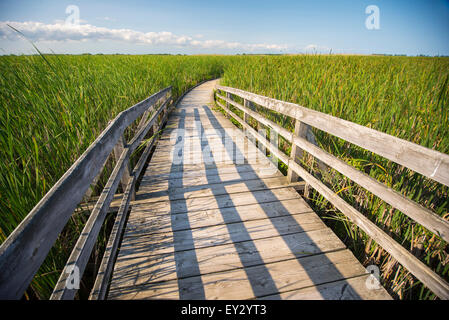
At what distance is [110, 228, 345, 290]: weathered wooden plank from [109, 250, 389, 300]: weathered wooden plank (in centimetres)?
5

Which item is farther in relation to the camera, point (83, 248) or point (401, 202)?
point (401, 202)

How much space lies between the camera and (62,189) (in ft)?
3.16

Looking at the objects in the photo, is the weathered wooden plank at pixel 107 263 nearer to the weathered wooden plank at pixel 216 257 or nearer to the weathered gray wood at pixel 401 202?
the weathered wooden plank at pixel 216 257

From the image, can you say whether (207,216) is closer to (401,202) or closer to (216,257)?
(216,257)

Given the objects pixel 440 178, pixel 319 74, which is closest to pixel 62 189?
pixel 440 178

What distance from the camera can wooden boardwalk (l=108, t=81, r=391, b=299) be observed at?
5.05 ft

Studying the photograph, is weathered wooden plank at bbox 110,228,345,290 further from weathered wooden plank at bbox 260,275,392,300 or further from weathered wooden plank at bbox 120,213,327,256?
weathered wooden plank at bbox 260,275,392,300

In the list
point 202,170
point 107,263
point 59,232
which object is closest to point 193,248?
point 107,263

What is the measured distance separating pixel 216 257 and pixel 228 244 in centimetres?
19

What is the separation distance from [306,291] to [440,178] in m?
1.13

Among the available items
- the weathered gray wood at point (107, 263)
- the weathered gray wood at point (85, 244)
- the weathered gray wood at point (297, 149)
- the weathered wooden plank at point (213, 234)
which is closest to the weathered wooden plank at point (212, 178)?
the weathered gray wood at point (297, 149)

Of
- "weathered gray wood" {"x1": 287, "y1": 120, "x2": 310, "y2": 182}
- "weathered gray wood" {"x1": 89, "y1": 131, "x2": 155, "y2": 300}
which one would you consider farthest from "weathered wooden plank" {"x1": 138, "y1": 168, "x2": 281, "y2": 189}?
"weathered gray wood" {"x1": 89, "y1": 131, "x2": 155, "y2": 300}

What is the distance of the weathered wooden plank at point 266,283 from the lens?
58.7 inches

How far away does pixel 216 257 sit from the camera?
179cm
